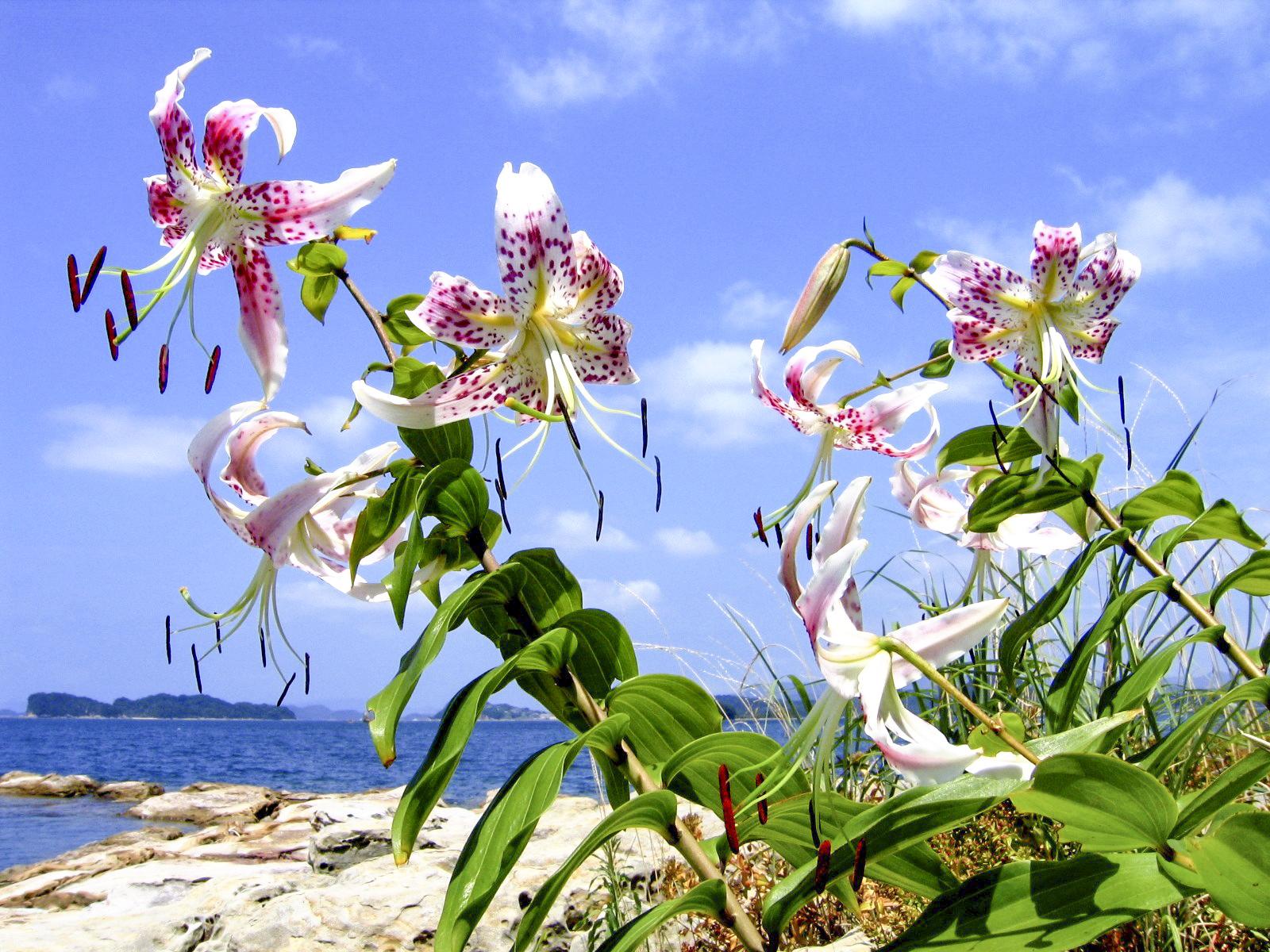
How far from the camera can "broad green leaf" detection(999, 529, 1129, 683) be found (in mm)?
917

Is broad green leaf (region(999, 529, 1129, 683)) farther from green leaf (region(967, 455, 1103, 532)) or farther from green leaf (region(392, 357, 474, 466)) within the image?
green leaf (region(392, 357, 474, 466))

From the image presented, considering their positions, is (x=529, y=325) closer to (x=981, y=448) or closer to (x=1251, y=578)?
(x=981, y=448)

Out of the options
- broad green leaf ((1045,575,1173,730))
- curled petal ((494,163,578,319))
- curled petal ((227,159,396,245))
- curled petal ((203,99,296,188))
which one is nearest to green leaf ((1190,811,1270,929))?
broad green leaf ((1045,575,1173,730))

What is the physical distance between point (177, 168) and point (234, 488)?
0.28 meters

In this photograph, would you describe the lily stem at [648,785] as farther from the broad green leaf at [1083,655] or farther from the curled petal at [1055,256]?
the curled petal at [1055,256]

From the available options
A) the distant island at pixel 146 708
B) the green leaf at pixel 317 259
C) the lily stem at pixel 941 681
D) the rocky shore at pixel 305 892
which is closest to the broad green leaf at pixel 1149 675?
the lily stem at pixel 941 681

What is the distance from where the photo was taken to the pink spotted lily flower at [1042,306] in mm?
1047

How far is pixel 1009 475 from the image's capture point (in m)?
0.96

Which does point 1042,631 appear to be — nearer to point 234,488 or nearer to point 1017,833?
point 1017,833

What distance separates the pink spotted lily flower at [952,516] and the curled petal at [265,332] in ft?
2.10

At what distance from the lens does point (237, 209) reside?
0.85 m

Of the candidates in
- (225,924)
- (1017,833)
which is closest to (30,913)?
(225,924)

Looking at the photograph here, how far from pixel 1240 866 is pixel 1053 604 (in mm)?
318

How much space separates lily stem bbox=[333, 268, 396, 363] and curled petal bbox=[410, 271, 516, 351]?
3 cm
